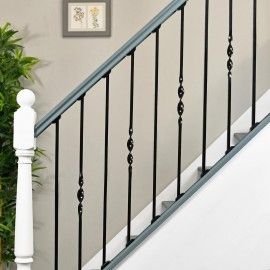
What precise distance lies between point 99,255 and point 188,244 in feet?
4.75

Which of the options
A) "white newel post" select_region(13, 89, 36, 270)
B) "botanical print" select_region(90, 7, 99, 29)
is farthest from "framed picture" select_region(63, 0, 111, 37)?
"white newel post" select_region(13, 89, 36, 270)

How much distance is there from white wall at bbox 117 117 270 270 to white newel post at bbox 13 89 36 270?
0.49 metres

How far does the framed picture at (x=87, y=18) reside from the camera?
449 cm

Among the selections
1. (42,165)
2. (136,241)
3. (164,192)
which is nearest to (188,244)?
(136,241)

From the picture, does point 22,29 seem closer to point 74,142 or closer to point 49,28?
point 49,28

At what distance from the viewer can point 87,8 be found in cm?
452

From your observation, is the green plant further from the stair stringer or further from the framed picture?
the stair stringer

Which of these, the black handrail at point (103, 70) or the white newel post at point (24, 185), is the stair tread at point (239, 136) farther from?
the white newel post at point (24, 185)

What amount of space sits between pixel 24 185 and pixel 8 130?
124 cm

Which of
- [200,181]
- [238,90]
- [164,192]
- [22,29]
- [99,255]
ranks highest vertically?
[22,29]

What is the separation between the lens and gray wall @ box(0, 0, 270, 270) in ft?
14.6

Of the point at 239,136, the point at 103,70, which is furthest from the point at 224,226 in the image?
the point at 239,136

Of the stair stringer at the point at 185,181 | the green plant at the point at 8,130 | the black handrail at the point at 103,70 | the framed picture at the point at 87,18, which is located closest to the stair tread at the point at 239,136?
the stair stringer at the point at 185,181

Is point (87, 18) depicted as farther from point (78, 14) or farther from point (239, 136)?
point (239, 136)
